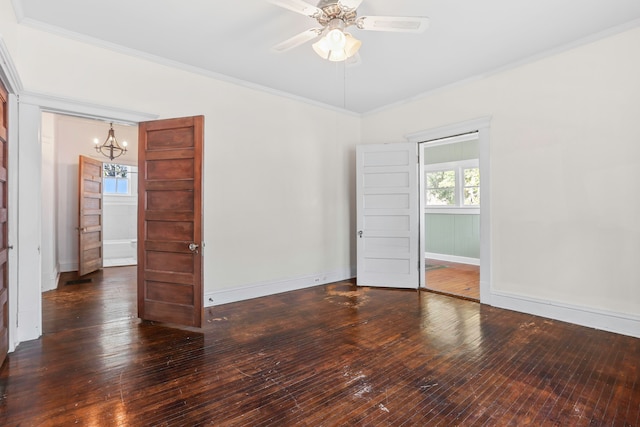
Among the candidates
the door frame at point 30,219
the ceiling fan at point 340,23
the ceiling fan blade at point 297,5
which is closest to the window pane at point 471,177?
the ceiling fan at point 340,23

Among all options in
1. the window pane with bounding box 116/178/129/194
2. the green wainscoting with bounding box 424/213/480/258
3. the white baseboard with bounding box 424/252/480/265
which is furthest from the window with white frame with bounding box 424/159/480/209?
the window pane with bounding box 116/178/129/194

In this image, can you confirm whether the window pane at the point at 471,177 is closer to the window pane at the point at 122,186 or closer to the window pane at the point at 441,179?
the window pane at the point at 441,179

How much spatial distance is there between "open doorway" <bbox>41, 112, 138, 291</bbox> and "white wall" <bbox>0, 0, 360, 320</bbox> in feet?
3.41

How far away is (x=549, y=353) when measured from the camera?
2611mm

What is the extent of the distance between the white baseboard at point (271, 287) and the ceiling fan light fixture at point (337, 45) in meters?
3.02

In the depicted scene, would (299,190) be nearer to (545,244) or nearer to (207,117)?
(207,117)

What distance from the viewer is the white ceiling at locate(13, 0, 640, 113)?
8.57 ft

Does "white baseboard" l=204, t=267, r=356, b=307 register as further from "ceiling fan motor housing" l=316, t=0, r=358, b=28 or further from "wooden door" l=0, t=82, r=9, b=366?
"ceiling fan motor housing" l=316, t=0, r=358, b=28

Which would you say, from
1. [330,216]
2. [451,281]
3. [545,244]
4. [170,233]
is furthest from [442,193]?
[170,233]

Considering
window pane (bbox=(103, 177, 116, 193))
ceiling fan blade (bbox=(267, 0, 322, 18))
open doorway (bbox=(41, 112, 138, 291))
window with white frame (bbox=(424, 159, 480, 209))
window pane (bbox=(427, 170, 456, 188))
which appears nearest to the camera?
ceiling fan blade (bbox=(267, 0, 322, 18))

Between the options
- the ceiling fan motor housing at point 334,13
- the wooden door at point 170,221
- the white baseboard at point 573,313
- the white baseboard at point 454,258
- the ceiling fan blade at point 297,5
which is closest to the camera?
the ceiling fan blade at point 297,5

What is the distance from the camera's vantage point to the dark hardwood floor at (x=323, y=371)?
6.06ft

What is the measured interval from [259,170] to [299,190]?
0.74 meters

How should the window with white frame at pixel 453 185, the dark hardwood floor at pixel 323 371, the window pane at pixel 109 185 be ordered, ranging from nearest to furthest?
the dark hardwood floor at pixel 323 371
the window with white frame at pixel 453 185
the window pane at pixel 109 185
